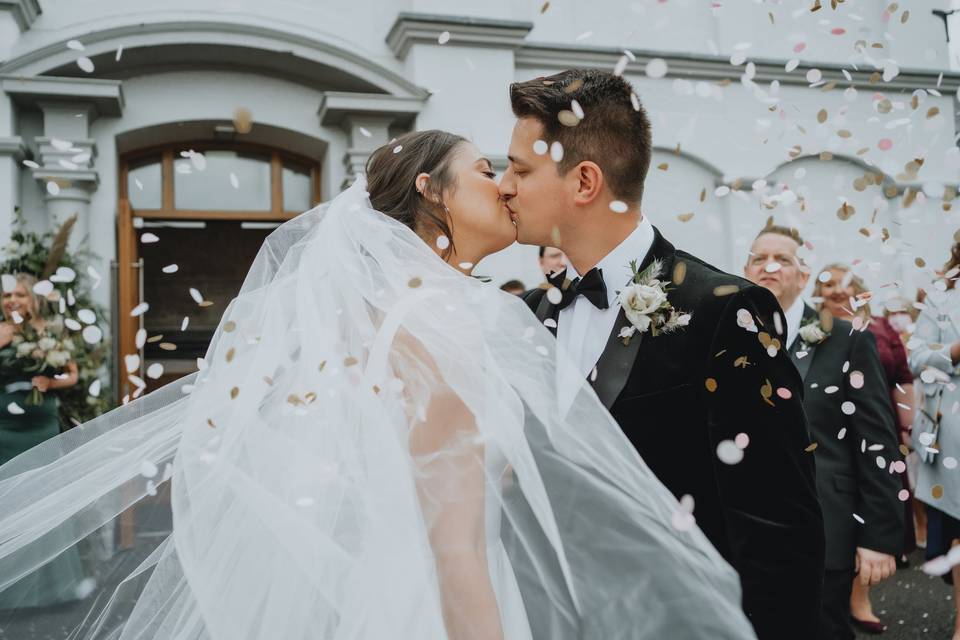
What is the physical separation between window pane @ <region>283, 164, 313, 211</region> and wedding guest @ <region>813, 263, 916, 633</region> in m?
4.80

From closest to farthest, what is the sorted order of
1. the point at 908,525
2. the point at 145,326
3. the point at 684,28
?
the point at 908,525, the point at 145,326, the point at 684,28

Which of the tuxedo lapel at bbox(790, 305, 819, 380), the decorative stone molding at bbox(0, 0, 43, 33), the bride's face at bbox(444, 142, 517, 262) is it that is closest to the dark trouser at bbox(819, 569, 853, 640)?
the tuxedo lapel at bbox(790, 305, 819, 380)

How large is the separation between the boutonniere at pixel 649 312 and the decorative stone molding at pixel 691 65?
22.1 feet

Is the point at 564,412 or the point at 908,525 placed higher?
the point at 564,412

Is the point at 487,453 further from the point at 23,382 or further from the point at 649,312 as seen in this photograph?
the point at 23,382

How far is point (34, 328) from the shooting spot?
227 inches

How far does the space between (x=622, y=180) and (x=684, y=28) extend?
7625 mm

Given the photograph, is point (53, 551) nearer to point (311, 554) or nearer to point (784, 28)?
point (311, 554)

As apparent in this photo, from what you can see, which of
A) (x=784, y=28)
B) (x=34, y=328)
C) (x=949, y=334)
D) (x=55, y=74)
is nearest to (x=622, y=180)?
(x=949, y=334)

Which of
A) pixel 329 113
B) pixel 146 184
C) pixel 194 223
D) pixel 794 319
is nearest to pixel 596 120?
pixel 794 319

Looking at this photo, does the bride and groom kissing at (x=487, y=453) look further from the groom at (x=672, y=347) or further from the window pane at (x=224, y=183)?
the window pane at (x=224, y=183)

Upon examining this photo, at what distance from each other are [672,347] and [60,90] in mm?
6604

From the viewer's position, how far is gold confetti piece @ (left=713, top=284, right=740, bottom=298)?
1990 millimetres

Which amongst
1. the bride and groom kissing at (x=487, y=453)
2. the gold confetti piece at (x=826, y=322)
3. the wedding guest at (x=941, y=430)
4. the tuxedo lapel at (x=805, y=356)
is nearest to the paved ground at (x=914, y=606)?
the wedding guest at (x=941, y=430)
